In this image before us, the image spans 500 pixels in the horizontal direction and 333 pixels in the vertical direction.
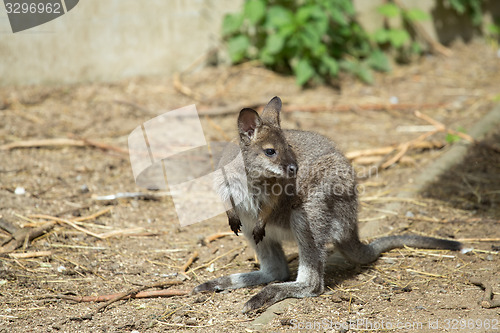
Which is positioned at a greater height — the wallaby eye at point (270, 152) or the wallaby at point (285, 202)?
the wallaby eye at point (270, 152)

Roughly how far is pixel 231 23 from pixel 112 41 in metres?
1.39

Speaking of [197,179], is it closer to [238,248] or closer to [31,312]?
[238,248]

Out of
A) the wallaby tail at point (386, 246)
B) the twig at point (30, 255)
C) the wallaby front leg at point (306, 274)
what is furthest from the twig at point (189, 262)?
the wallaby tail at point (386, 246)

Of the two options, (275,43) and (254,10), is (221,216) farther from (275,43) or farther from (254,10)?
(254,10)

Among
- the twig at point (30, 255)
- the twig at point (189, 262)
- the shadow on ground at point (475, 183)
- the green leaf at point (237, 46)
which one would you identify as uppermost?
the green leaf at point (237, 46)

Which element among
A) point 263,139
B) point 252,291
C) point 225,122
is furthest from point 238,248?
point 225,122

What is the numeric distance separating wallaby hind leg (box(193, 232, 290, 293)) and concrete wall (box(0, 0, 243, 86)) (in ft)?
12.7

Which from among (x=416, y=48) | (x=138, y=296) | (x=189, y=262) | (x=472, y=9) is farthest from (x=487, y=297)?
(x=472, y=9)

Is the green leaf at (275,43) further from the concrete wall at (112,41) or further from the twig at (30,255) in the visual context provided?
the twig at (30,255)

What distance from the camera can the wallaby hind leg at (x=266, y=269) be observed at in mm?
3344

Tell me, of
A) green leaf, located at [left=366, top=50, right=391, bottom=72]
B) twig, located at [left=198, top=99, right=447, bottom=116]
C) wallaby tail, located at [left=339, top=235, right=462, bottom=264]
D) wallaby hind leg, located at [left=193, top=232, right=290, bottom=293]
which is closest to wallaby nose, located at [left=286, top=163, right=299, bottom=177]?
wallaby hind leg, located at [left=193, top=232, right=290, bottom=293]

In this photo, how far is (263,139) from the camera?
3.00 meters

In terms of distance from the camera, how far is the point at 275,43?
643 centimetres

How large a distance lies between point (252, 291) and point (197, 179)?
172 cm
